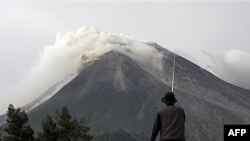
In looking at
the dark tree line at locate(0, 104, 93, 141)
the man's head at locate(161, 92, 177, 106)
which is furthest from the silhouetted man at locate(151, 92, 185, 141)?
the dark tree line at locate(0, 104, 93, 141)

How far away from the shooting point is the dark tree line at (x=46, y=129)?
3972 centimetres

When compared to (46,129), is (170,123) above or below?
below

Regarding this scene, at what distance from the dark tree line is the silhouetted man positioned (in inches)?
1163

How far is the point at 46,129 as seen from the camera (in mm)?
41031

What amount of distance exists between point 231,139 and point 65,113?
3399 cm

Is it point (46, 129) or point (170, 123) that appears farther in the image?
point (46, 129)

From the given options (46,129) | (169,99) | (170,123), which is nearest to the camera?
(170,123)

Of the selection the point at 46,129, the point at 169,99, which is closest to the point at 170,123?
the point at 169,99

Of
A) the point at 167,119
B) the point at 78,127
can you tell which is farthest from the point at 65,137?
the point at 167,119

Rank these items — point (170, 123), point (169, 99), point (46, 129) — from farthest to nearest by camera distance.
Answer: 1. point (46, 129)
2. point (169, 99)
3. point (170, 123)

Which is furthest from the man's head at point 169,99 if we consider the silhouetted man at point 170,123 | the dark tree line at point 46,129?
the dark tree line at point 46,129

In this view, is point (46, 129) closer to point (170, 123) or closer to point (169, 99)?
point (169, 99)

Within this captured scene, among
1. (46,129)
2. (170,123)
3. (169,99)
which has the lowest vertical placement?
(170,123)

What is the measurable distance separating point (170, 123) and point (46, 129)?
102ft
